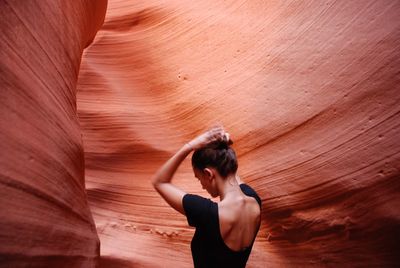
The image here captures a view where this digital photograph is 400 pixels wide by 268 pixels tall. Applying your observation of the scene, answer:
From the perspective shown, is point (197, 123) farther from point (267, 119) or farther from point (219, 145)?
point (219, 145)

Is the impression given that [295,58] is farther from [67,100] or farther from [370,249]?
[67,100]

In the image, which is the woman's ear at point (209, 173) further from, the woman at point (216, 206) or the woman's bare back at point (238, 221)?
the woman's bare back at point (238, 221)

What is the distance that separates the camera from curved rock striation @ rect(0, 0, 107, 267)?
53.0 inches

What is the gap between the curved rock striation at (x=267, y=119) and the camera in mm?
2121

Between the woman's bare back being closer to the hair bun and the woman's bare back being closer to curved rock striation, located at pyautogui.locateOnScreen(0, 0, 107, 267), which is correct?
the hair bun

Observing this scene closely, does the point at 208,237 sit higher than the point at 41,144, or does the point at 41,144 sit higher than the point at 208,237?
the point at 41,144

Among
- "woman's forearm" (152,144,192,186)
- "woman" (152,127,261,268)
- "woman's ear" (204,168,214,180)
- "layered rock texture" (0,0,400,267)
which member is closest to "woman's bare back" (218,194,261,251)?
"woman" (152,127,261,268)

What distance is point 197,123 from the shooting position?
2852mm

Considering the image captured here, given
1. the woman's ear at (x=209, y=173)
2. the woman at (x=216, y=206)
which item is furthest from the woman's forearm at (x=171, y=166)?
the woman's ear at (x=209, y=173)

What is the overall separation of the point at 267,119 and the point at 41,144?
1.35 m

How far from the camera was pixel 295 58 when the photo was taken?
2443mm

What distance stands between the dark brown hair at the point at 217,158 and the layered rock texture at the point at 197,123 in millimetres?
573

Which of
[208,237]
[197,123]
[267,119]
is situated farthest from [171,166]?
[197,123]

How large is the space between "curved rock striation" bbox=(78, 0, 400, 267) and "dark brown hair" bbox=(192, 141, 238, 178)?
675mm
